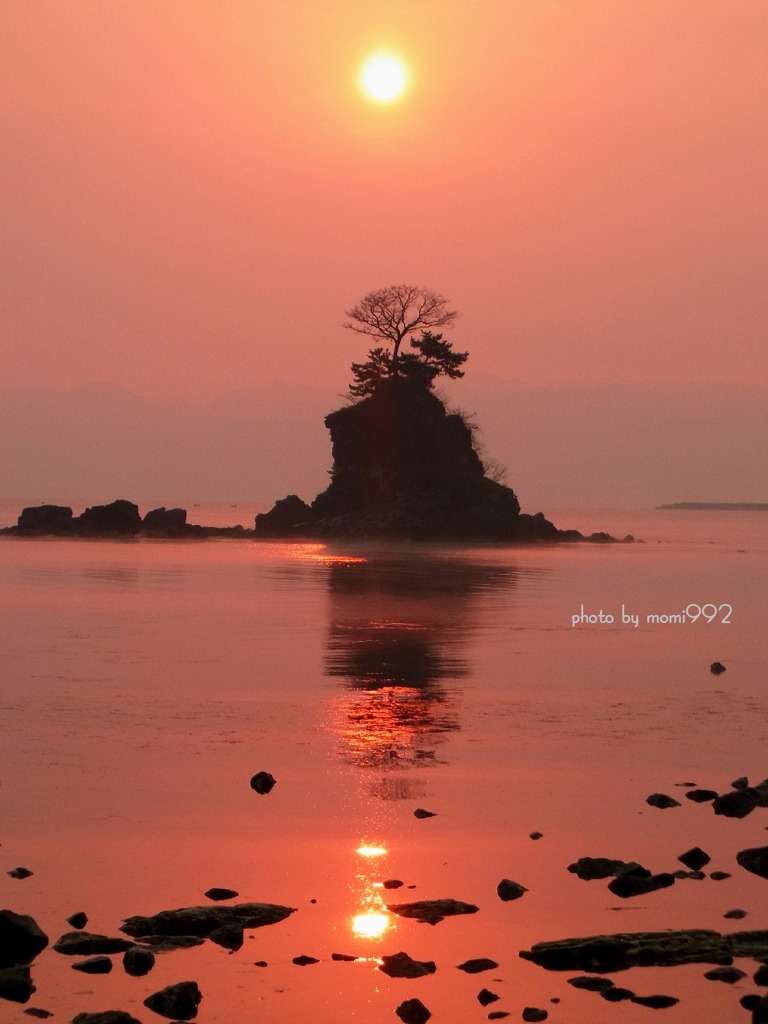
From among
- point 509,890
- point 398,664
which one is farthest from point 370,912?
point 398,664

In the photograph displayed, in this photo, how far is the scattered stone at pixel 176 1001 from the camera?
7.75 m

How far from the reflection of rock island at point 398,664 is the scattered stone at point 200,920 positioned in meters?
3.99

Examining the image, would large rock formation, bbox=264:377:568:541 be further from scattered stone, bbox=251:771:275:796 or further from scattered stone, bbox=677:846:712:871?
scattered stone, bbox=677:846:712:871

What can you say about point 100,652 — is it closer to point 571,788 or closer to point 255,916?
point 571,788

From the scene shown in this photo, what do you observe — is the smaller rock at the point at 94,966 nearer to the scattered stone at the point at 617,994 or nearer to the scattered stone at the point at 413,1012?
the scattered stone at the point at 413,1012

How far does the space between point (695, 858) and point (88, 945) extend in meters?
5.09

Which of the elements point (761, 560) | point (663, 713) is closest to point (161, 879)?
point (663, 713)

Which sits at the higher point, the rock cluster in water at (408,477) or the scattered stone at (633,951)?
the rock cluster in water at (408,477)

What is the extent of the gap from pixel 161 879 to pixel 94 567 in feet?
167

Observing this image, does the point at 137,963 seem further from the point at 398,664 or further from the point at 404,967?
the point at 398,664

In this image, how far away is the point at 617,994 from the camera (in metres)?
8.10

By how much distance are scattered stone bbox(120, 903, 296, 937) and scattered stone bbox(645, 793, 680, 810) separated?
4.99 metres

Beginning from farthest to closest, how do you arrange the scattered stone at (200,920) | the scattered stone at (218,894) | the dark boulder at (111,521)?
the dark boulder at (111,521) < the scattered stone at (218,894) < the scattered stone at (200,920)

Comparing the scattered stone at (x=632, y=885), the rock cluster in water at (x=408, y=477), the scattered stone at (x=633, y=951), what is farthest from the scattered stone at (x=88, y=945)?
the rock cluster in water at (x=408, y=477)
